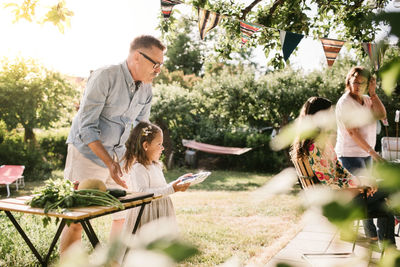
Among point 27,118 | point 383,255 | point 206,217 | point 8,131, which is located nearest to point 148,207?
point 383,255

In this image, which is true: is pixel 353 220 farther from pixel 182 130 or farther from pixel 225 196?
pixel 182 130

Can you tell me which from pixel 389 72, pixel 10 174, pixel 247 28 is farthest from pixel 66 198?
pixel 10 174

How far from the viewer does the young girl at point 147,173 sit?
237 centimetres

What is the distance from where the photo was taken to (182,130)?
545 inches

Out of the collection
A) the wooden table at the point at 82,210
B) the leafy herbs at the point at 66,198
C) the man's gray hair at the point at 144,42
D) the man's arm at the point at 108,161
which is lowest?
the wooden table at the point at 82,210

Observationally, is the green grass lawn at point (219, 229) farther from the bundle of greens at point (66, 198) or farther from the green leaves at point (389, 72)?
the green leaves at point (389, 72)

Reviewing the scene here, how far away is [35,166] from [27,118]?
5.72 feet

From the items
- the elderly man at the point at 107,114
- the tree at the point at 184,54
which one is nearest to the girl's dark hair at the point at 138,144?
the elderly man at the point at 107,114

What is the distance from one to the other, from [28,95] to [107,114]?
10.3 meters

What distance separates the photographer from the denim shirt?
2.17 m

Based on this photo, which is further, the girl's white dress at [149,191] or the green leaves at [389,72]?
the girl's white dress at [149,191]

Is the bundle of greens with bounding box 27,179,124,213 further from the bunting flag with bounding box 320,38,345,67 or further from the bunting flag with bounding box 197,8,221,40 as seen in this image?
the bunting flag with bounding box 320,38,345,67

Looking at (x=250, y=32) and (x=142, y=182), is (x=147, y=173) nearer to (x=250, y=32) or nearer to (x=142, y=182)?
(x=142, y=182)

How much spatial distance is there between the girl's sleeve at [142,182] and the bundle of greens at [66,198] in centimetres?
57
